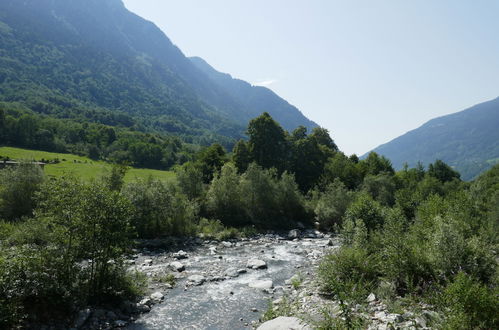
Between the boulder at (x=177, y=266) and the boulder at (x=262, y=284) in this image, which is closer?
the boulder at (x=262, y=284)

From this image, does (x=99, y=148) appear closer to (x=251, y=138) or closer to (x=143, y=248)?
(x=251, y=138)

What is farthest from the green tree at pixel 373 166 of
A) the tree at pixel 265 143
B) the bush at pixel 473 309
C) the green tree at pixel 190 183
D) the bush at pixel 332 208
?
the bush at pixel 473 309

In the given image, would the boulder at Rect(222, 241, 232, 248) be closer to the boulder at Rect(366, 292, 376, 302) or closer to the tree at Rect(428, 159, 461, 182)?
the boulder at Rect(366, 292, 376, 302)

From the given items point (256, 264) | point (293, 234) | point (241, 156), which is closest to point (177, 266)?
point (256, 264)

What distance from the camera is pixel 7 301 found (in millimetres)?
13930

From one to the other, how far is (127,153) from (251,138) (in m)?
68.6

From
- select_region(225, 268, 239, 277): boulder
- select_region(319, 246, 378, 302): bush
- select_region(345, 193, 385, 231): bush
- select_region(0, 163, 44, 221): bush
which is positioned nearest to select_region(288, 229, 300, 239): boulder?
select_region(345, 193, 385, 231): bush

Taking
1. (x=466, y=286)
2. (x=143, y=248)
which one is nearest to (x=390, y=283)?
(x=466, y=286)

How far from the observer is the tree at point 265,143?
63062mm

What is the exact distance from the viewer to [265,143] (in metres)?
63.3

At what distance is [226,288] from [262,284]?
2716mm

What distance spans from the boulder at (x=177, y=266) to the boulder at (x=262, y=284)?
647 centimetres

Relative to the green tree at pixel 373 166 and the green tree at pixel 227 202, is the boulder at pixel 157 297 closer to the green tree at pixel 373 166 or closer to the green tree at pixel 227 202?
the green tree at pixel 227 202

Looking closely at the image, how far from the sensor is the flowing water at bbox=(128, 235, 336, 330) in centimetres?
1742
